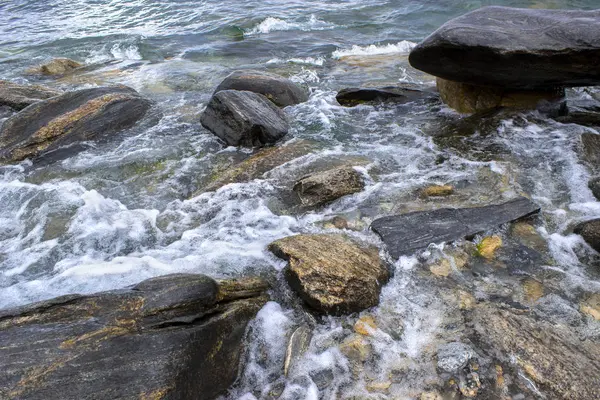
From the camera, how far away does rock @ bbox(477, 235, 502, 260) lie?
435 centimetres

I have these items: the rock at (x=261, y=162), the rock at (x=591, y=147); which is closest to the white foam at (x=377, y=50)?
the rock at (x=261, y=162)

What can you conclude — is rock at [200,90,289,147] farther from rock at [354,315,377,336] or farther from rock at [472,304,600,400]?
rock at [472,304,600,400]

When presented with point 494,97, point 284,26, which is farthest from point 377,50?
point 494,97

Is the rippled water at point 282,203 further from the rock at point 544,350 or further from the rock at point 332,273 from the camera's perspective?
the rock at point 544,350

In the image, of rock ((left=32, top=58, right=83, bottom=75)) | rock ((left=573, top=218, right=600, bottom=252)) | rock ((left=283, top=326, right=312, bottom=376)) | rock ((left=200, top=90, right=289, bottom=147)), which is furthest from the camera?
rock ((left=32, top=58, right=83, bottom=75))

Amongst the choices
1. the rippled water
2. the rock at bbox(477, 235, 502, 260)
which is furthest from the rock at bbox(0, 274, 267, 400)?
the rock at bbox(477, 235, 502, 260)

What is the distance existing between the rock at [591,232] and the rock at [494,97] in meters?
3.42

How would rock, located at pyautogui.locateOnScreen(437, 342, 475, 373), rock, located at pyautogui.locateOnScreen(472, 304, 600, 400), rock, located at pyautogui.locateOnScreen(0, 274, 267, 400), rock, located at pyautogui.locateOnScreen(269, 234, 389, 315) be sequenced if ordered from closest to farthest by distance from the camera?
1. rock, located at pyautogui.locateOnScreen(0, 274, 267, 400)
2. rock, located at pyautogui.locateOnScreen(472, 304, 600, 400)
3. rock, located at pyautogui.locateOnScreen(437, 342, 475, 373)
4. rock, located at pyautogui.locateOnScreen(269, 234, 389, 315)

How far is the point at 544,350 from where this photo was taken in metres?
3.12

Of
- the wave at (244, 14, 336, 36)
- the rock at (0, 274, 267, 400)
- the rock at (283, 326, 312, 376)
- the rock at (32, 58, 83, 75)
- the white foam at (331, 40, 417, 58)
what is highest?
the rock at (0, 274, 267, 400)

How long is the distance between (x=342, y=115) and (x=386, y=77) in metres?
3.07

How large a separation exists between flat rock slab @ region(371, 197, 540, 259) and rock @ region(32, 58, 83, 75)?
10.8 m

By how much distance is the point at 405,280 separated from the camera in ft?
13.3

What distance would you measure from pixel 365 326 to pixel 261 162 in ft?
10.7
